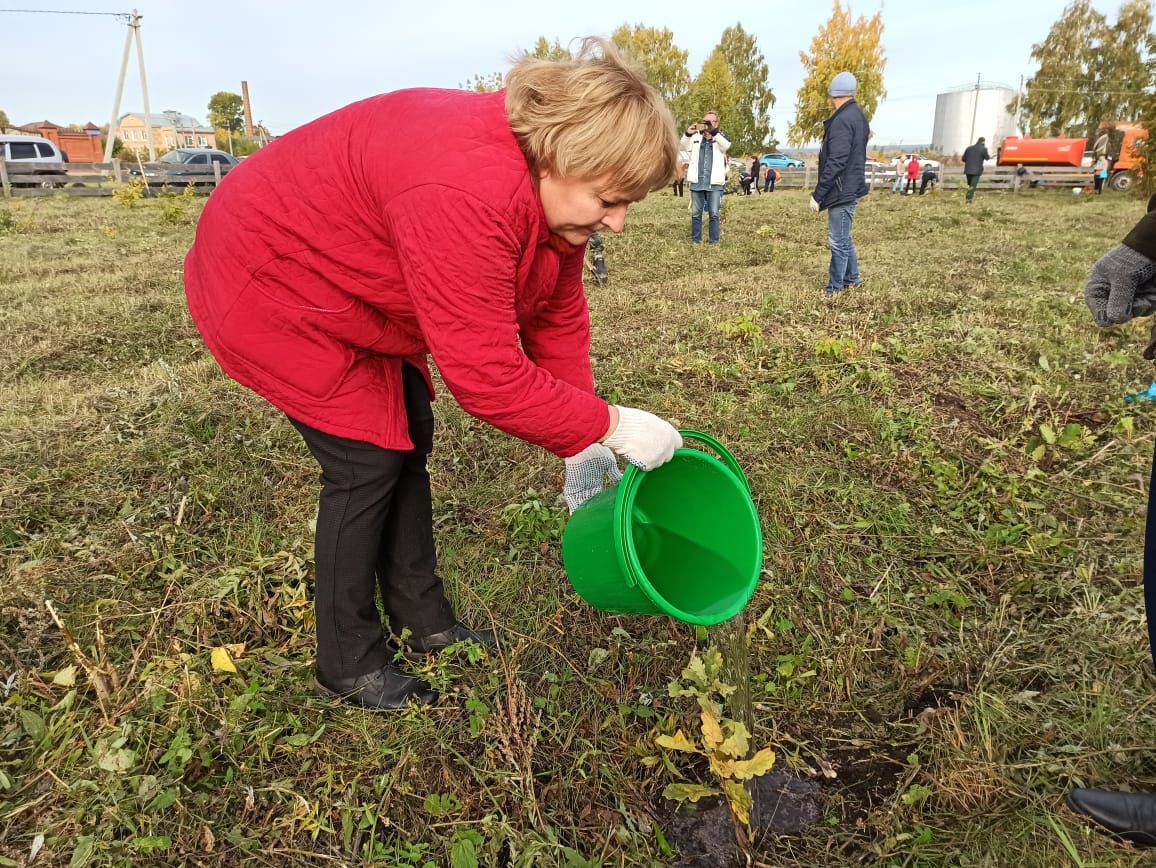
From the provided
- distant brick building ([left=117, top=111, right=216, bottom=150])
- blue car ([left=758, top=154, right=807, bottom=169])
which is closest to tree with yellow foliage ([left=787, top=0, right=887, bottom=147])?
blue car ([left=758, top=154, right=807, bottom=169])

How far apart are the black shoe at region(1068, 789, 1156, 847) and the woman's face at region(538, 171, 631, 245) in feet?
4.88

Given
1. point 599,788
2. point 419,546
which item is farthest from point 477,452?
point 599,788

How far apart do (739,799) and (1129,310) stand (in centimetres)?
133

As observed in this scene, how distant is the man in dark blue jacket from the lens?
19.2 ft

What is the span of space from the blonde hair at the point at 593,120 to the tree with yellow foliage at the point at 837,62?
1258 inches

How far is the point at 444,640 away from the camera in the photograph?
2074mm

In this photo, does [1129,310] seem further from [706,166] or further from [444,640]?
[706,166]

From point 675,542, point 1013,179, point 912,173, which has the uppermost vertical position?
point 912,173

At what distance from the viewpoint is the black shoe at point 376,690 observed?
1.86 meters

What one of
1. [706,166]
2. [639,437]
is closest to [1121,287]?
[639,437]

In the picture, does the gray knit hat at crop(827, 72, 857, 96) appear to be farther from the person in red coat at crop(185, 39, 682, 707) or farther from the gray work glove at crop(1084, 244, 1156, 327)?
the person in red coat at crop(185, 39, 682, 707)

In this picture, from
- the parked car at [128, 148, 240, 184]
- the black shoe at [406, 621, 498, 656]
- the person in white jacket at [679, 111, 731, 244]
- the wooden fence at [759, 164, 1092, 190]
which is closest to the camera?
the black shoe at [406, 621, 498, 656]

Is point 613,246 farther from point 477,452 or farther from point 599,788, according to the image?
point 599,788

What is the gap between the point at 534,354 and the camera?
1983mm
